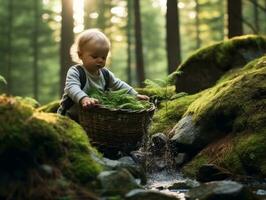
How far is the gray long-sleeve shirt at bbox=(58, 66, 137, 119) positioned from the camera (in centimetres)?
562

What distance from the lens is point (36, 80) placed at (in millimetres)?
37969

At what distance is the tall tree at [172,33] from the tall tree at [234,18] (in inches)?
120

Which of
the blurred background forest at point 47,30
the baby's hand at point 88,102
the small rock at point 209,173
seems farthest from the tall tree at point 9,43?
the small rock at point 209,173

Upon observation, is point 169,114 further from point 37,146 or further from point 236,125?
point 37,146

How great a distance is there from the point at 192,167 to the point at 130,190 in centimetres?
238

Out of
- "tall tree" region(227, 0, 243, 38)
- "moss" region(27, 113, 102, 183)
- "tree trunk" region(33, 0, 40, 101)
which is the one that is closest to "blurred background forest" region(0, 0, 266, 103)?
"tree trunk" region(33, 0, 40, 101)

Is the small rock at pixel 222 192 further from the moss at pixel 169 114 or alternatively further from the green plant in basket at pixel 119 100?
the moss at pixel 169 114

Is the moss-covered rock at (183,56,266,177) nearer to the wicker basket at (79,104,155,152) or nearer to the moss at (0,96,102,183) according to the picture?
the wicker basket at (79,104,155,152)

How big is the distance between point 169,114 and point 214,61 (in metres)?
2.12

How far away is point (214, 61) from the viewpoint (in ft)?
31.5

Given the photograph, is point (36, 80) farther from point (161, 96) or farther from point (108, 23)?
point (161, 96)

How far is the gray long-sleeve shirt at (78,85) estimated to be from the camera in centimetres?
562

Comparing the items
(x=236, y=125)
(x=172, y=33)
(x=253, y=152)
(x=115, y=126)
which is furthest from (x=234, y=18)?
(x=115, y=126)

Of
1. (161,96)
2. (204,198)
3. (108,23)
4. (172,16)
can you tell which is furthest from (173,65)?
(108,23)
